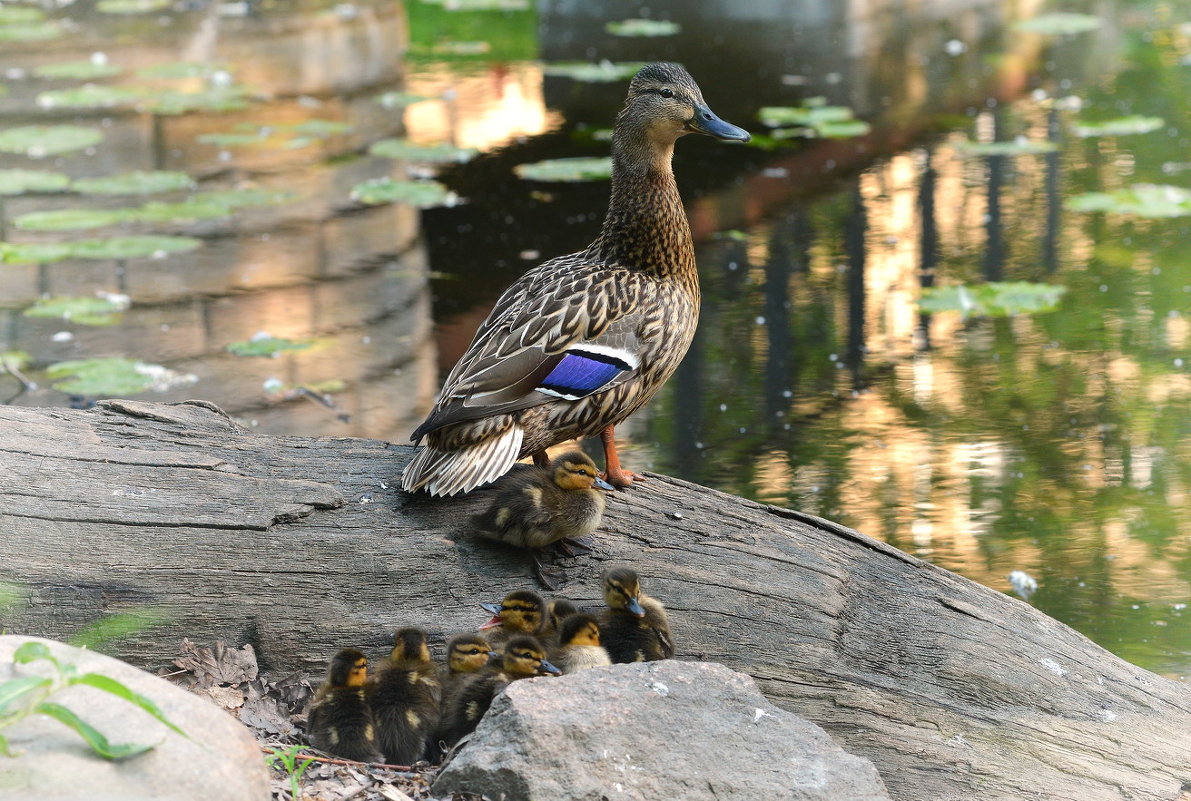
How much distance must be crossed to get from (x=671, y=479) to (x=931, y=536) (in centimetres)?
154

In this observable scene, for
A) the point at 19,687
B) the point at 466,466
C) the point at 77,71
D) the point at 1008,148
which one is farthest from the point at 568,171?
the point at 19,687

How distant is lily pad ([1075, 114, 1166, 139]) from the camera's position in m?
10.6

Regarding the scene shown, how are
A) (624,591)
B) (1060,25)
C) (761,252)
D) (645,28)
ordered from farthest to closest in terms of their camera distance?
(645,28)
(1060,25)
(761,252)
(624,591)

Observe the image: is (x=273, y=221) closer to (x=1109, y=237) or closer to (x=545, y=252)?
(x=545, y=252)

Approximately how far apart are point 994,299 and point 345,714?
5.44 metres

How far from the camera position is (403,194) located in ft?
31.2

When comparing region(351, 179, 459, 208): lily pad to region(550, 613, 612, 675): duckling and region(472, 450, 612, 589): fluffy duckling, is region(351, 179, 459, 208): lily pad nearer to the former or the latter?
region(472, 450, 612, 589): fluffy duckling

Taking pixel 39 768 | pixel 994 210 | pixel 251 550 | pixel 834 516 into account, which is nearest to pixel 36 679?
pixel 39 768

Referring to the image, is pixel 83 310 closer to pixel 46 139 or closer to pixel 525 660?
pixel 46 139

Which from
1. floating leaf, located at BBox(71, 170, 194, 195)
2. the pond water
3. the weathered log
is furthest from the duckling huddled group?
floating leaf, located at BBox(71, 170, 194, 195)

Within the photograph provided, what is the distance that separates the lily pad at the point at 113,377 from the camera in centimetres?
664

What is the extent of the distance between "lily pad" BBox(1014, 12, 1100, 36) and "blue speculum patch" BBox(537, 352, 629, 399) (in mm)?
11398

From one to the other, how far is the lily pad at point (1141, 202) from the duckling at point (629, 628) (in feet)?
20.7

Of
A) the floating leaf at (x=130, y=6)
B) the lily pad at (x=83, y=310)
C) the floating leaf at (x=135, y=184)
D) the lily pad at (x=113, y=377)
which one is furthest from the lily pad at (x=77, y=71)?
the lily pad at (x=113, y=377)
